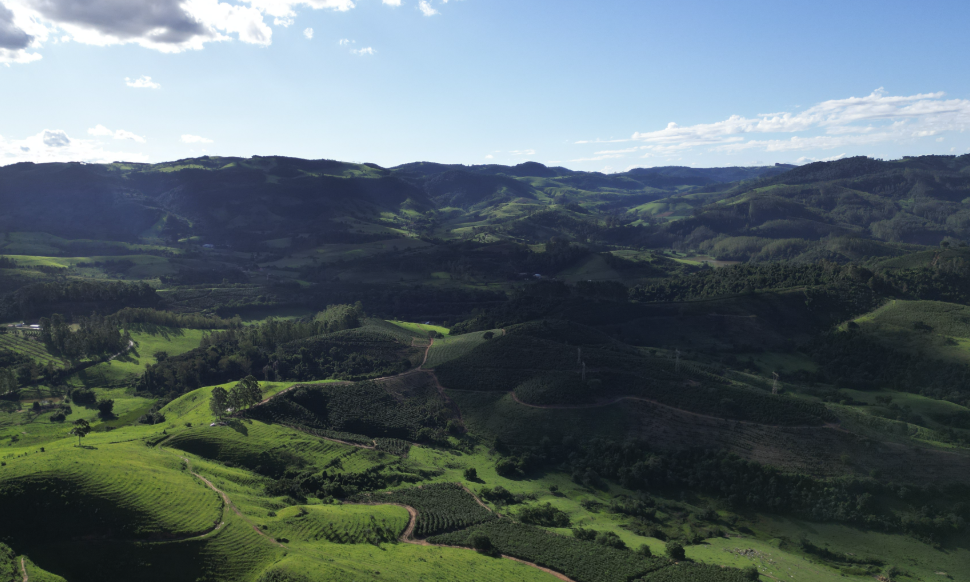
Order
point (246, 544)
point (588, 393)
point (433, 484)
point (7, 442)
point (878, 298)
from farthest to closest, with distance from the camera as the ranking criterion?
point (878, 298), point (588, 393), point (7, 442), point (433, 484), point (246, 544)

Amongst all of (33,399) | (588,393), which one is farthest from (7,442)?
(588,393)

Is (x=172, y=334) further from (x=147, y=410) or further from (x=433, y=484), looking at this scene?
(x=433, y=484)

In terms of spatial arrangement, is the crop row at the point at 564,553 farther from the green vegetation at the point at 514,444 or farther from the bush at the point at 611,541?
the bush at the point at 611,541

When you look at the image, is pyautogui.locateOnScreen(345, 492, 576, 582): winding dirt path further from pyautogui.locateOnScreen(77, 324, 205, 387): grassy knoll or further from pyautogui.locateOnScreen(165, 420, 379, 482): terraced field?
pyautogui.locateOnScreen(77, 324, 205, 387): grassy knoll

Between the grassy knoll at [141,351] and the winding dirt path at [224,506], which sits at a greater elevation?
the winding dirt path at [224,506]

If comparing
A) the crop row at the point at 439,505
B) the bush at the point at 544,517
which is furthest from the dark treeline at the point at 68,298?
the bush at the point at 544,517

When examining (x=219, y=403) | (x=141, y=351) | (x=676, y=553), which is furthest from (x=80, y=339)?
(x=676, y=553)

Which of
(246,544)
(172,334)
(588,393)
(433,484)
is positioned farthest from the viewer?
(172,334)

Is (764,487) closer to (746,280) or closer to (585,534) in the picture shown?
(585,534)
